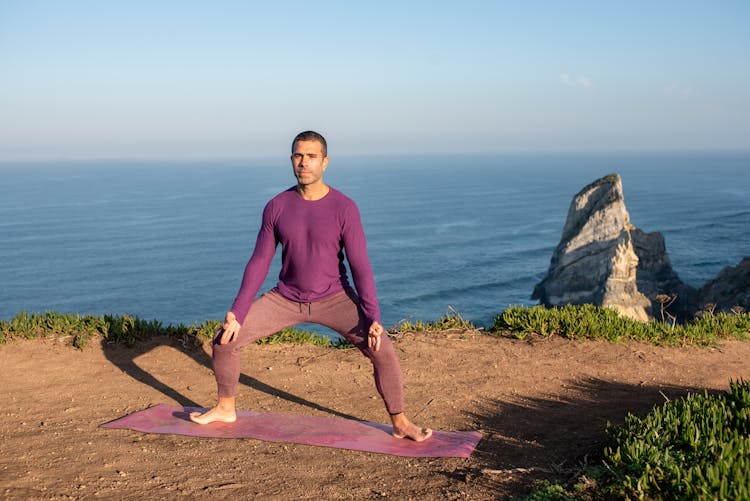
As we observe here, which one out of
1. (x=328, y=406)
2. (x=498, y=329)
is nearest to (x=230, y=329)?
(x=328, y=406)

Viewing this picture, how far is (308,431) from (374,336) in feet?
4.19

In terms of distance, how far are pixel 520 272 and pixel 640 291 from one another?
2822 centimetres

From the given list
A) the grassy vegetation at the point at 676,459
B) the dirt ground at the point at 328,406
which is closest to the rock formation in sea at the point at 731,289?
the dirt ground at the point at 328,406

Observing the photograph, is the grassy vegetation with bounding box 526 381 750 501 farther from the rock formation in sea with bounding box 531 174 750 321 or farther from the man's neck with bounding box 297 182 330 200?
the rock formation in sea with bounding box 531 174 750 321

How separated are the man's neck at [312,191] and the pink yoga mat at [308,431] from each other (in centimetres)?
216

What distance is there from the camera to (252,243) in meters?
93.4

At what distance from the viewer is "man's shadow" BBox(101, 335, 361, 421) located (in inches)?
290

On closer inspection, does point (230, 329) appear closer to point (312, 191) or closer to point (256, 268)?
point (256, 268)

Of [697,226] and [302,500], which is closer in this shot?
[302,500]

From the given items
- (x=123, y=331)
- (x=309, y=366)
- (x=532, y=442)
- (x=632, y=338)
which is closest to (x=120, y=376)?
(x=123, y=331)

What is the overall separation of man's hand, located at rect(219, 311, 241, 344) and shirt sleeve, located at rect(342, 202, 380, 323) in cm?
111

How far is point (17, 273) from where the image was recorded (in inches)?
2992

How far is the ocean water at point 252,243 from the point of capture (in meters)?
67.7

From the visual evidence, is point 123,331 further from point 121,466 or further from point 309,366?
point 121,466
